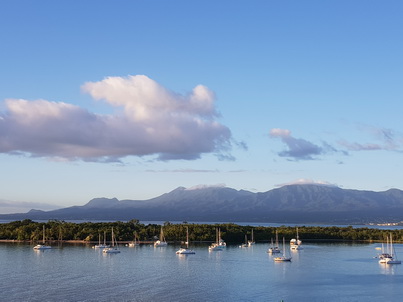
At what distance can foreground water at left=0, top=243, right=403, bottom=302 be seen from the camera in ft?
157

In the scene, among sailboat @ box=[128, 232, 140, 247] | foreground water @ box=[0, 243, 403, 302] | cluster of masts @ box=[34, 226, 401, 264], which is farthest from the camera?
sailboat @ box=[128, 232, 140, 247]

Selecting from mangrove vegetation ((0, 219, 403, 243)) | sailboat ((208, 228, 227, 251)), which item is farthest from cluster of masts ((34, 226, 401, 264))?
mangrove vegetation ((0, 219, 403, 243))

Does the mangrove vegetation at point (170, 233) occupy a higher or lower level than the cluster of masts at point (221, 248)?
higher

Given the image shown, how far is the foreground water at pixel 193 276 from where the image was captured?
47.7 meters

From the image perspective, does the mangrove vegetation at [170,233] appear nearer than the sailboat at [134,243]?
No

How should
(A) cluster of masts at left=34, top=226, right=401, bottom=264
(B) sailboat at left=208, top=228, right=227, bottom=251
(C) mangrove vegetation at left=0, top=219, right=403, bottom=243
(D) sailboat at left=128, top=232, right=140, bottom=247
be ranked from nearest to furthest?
(A) cluster of masts at left=34, top=226, right=401, bottom=264 → (B) sailboat at left=208, top=228, right=227, bottom=251 → (D) sailboat at left=128, top=232, right=140, bottom=247 → (C) mangrove vegetation at left=0, top=219, right=403, bottom=243

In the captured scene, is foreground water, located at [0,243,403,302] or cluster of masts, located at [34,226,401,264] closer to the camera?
foreground water, located at [0,243,403,302]

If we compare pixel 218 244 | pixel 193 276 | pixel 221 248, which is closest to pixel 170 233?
pixel 218 244

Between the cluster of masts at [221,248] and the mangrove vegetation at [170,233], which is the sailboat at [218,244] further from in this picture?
the mangrove vegetation at [170,233]

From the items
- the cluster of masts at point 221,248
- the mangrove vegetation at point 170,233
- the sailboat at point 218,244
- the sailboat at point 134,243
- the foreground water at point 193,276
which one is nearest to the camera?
the foreground water at point 193,276

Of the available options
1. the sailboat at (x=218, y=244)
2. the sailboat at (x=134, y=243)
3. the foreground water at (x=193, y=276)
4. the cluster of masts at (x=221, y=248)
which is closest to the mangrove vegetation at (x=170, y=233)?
the sailboat at (x=134, y=243)

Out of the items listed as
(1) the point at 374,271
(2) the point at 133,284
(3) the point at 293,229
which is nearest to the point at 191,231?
(3) the point at 293,229

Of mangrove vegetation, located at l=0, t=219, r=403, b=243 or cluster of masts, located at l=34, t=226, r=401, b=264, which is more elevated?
mangrove vegetation, located at l=0, t=219, r=403, b=243

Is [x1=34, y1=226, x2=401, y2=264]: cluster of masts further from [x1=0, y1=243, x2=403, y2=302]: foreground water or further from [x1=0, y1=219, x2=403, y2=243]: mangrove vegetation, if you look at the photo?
[x1=0, y1=219, x2=403, y2=243]: mangrove vegetation
